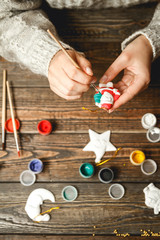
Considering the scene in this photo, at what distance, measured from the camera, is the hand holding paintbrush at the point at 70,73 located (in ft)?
2.65

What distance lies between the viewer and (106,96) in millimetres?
892

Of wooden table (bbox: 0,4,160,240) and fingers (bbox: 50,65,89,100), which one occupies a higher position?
fingers (bbox: 50,65,89,100)

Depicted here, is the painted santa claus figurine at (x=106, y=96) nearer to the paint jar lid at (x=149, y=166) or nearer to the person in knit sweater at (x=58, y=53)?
the person in knit sweater at (x=58, y=53)

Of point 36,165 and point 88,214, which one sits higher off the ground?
point 36,165

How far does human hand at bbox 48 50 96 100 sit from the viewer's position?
809 millimetres

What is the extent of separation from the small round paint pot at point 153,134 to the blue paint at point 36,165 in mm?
593

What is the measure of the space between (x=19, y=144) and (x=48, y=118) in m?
0.21

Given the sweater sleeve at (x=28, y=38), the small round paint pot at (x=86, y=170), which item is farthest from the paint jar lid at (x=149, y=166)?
the sweater sleeve at (x=28, y=38)

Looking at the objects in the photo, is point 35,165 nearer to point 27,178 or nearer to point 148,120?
point 27,178

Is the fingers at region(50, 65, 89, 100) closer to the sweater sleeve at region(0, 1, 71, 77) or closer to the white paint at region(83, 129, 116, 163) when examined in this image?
the sweater sleeve at region(0, 1, 71, 77)

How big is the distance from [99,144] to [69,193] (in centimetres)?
30

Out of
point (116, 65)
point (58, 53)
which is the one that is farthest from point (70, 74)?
point (116, 65)

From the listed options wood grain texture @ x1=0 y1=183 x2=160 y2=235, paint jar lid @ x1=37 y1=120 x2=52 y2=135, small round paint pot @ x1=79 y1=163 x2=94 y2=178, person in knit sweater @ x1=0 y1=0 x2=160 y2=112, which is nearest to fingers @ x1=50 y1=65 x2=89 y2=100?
person in knit sweater @ x1=0 y1=0 x2=160 y2=112

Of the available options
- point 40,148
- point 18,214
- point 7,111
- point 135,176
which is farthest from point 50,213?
point 7,111
